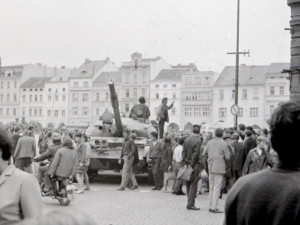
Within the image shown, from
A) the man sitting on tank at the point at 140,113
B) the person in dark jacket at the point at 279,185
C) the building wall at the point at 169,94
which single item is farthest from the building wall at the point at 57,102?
the person in dark jacket at the point at 279,185

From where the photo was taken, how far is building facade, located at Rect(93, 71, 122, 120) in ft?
353

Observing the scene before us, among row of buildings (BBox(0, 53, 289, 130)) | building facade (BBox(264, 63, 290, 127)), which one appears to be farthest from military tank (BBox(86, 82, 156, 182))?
building facade (BBox(264, 63, 290, 127))

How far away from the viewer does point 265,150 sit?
45.8 ft

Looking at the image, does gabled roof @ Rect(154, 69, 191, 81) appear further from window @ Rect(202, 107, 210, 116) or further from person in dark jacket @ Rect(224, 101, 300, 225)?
person in dark jacket @ Rect(224, 101, 300, 225)

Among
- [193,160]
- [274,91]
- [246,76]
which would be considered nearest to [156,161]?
[193,160]

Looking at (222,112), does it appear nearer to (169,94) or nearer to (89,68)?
(169,94)

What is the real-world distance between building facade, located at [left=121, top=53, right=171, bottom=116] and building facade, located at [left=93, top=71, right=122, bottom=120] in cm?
140

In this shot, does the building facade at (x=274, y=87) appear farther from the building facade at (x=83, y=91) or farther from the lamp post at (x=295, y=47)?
the lamp post at (x=295, y=47)

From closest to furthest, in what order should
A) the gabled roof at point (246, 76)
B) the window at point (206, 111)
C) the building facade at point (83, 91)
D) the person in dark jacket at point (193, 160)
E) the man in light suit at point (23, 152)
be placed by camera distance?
the person in dark jacket at point (193, 160) < the man in light suit at point (23, 152) < the gabled roof at point (246, 76) < the window at point (206, 111) < the building facade at point (83, 91)

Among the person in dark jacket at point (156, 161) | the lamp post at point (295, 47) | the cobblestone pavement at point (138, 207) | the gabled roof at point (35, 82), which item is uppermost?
the gabled roof at point (35, 82)

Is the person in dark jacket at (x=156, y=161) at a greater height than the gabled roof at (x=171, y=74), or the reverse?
the gabled roof at (x=171, y=74)

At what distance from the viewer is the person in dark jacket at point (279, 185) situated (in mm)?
3373

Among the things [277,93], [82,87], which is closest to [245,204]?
[277,93]

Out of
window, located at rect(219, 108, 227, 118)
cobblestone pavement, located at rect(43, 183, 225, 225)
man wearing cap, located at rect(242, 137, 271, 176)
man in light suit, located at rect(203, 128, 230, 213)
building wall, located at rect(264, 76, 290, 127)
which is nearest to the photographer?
cobblestone pavement, located at rect(43, 183, 225, 225)
